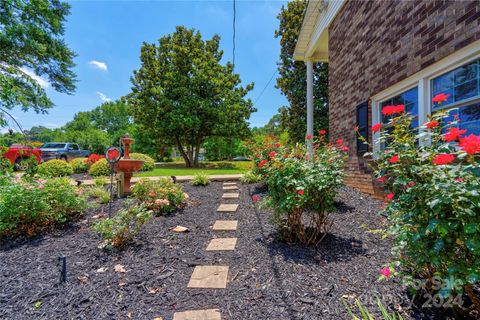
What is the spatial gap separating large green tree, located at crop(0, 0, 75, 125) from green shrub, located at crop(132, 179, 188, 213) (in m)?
1.78

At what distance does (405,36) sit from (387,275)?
3437 millimetres

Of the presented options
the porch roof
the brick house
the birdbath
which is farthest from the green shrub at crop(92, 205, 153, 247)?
the porch roof

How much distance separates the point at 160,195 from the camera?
146 inches

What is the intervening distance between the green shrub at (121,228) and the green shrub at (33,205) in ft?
3.21

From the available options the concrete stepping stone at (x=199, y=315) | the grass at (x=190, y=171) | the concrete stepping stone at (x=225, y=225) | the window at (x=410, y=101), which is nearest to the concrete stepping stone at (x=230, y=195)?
the concrete stepping stone at (x=225, y=225)

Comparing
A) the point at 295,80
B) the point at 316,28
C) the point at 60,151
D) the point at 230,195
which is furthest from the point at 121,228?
the point at 60,151

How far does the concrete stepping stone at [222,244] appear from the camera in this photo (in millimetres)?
2482

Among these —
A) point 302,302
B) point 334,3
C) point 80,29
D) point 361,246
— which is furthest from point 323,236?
point 80,29

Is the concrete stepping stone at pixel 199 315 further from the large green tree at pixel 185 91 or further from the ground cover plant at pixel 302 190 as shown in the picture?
the large green tree at pixel 185 91

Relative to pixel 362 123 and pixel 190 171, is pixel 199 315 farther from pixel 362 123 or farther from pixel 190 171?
pixel 190 171

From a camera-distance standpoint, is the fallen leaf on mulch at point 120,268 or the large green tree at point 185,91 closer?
the fallen leaf on mulch at point 120,268

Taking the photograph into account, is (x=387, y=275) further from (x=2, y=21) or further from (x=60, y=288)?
(x=2, y=21)

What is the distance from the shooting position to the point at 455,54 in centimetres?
252

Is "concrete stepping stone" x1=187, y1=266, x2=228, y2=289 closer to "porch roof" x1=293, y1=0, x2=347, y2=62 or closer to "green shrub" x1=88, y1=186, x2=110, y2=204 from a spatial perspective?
"green shrub" x1=88, y1=186, x2=110, y2=204
